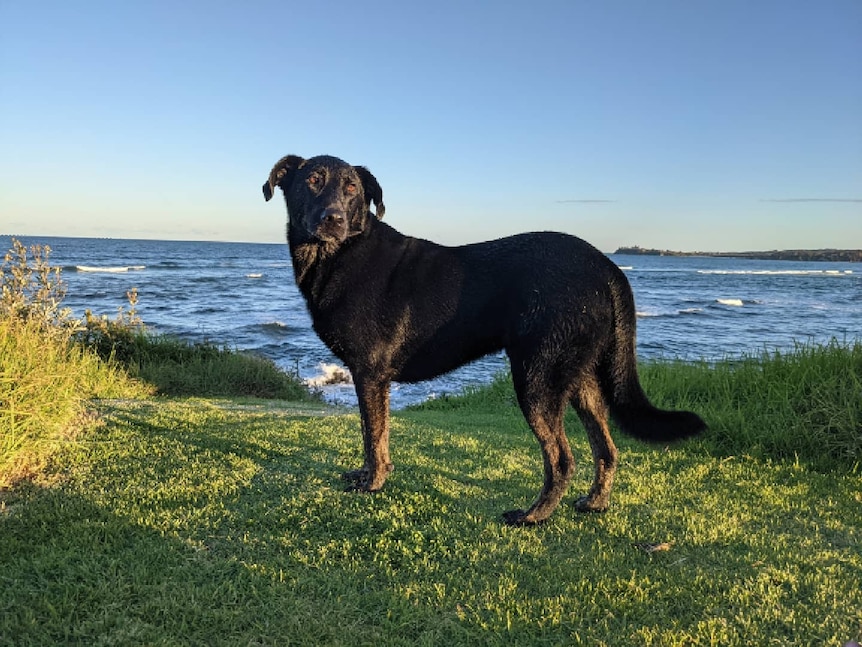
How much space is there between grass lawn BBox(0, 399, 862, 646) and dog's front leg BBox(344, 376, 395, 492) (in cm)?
16

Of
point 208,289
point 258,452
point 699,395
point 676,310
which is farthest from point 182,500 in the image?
point 208,289

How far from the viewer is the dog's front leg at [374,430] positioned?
397cm

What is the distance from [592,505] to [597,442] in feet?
1.40

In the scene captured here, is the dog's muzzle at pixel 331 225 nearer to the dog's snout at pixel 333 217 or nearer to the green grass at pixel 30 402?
the dog's snout at pixel 333 217

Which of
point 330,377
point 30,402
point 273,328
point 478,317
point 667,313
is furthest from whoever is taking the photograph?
point 667,313

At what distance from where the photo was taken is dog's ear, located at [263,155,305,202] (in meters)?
4.34

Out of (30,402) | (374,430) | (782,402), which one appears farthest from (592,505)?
(30,402)

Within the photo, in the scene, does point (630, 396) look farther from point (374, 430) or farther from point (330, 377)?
point (330, 377)

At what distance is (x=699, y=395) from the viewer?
774 centimetres

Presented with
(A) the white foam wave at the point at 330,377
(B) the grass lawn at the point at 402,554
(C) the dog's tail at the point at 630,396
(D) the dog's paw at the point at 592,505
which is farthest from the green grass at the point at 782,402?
(A) the white foam wave at the point at 330,377

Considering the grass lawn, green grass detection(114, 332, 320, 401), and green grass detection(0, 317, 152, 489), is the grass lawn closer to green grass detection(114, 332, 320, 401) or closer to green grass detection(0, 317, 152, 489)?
green grass detection(0, 317, 152, 489)

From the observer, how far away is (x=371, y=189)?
4.46m

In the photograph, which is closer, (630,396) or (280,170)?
(630,396)

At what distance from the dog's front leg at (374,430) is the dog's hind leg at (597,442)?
1.36 meters
